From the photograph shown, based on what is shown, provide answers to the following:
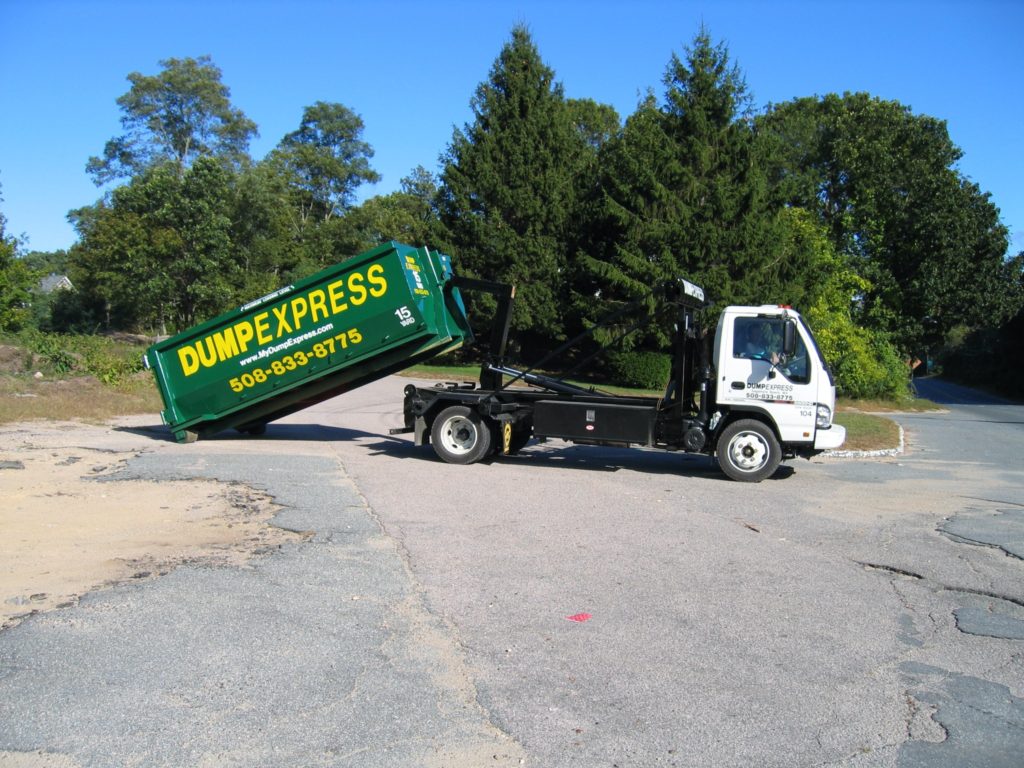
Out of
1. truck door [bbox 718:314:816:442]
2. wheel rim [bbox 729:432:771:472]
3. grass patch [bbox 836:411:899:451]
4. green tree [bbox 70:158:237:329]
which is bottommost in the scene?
grass patch [bbox 836:411:899:451]

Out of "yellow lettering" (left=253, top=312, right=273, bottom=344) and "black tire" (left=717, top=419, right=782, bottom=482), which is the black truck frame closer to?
"black tire" (left=717, top=419, right=782, bottom=482)

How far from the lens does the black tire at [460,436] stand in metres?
13.1

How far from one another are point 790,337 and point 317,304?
711 cm

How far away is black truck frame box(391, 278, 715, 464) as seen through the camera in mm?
12297

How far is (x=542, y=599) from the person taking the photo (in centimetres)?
645

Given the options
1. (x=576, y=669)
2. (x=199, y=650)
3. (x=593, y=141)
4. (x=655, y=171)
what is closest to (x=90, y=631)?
(x=199, y=650)

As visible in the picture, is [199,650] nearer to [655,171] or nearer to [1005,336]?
[655,171]

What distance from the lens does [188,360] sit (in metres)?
14.0

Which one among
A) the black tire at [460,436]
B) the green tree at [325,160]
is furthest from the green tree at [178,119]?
the black tire at [460,436]

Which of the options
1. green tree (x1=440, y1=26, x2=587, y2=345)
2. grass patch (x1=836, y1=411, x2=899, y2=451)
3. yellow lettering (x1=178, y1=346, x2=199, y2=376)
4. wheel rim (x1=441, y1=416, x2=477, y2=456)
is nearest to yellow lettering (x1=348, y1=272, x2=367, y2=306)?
wheel rim (x1=441, y1=416, x2=477, y2=456)

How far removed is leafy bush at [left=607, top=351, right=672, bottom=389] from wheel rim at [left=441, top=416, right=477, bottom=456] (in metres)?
22.0

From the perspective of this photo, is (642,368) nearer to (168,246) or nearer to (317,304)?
(317,304)

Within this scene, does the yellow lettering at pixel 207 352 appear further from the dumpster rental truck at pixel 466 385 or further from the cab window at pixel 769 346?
the cab window at pixel 769 346

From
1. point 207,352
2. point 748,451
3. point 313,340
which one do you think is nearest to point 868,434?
point 748,451
